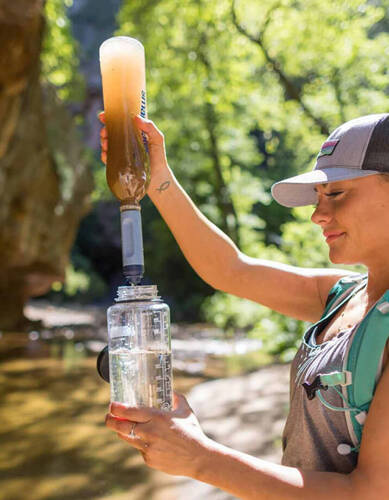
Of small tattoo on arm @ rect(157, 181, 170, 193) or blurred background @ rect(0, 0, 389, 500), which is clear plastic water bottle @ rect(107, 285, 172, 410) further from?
blurred background @ rect(0, 0, 389, 500)

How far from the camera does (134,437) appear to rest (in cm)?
100

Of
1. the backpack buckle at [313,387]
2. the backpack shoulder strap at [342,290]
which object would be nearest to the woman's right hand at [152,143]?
the backpack shoulder strap at [342,290]

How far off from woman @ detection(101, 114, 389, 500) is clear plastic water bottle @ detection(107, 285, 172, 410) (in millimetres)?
56

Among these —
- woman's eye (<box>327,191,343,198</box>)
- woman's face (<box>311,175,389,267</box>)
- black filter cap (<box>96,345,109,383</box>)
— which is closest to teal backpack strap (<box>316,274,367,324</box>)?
woman's face (<box>311,175,389,267</box>)

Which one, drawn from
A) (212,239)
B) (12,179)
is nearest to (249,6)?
(12,179)

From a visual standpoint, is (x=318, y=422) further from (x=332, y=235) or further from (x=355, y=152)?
(x=355, y=152)

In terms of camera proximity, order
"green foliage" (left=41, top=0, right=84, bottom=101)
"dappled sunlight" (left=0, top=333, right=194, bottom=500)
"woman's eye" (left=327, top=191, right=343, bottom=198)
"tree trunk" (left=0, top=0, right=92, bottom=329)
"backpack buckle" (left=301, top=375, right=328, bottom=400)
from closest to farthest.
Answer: "backpack buckle" (left=301, top=375, right=328, bottom=400) < "woman's eye" (left=327, top=191, right=343, bottom=198) < "dappled sunlight" (left=0, top=333, right=194, bottom=500) < "tree trunk" (left=0, top=0, right=92, bottom=329) < "green foliage" (left=41, top=0, right=84, bottom=101)

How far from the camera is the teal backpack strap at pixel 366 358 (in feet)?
3.31

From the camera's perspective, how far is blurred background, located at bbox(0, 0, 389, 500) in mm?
4293

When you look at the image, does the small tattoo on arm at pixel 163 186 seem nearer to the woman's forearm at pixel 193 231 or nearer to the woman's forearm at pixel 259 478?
the woman's forearm at pixel 193 231

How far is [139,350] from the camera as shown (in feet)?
3.77

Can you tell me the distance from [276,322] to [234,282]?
6862mm

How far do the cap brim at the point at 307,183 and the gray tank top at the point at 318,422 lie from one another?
32 cm

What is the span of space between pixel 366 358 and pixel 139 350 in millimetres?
450
